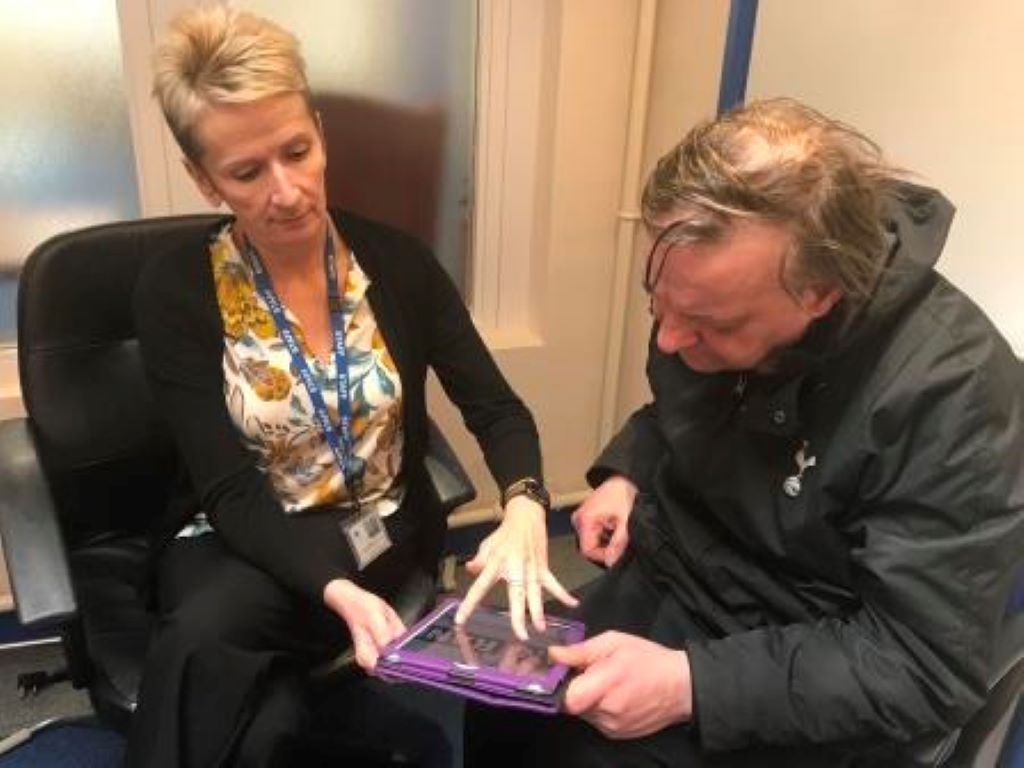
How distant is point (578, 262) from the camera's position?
221cm

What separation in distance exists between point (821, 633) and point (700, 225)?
0.47m

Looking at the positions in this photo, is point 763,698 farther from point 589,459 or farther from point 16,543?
point 589,459

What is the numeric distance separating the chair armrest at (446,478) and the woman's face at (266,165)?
1.38 ft

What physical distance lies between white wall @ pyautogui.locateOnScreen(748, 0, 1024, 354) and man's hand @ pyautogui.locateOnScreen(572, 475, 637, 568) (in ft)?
1.90


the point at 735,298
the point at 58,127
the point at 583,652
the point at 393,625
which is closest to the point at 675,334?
the point at 735,298

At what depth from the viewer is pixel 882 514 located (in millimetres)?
958

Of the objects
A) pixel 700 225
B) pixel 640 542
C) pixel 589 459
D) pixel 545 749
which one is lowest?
pixel 589 459

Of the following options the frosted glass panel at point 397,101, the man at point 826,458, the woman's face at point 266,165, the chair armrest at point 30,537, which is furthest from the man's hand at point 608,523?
the frosted glass panel at point 397,101

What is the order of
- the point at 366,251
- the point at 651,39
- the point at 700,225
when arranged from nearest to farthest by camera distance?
the point at 700,225
the point at 366,251
the point at 651,39

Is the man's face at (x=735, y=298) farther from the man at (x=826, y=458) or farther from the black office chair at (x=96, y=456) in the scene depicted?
the black office chair at (x=96, y=456)

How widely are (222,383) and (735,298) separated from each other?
0.78 meters

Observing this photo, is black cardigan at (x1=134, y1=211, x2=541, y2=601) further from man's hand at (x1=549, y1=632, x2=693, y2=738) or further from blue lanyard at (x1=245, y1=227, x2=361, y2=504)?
man's hand at (x1=549, y1=632, x2=693, y2=738)

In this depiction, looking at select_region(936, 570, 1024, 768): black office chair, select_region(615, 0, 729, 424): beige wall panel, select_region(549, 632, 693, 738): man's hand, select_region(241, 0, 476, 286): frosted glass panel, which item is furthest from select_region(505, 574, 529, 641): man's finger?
select_region(241, 0, 476, 286): frosted glass panel

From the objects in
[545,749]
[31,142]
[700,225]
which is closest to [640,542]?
[545,749]
